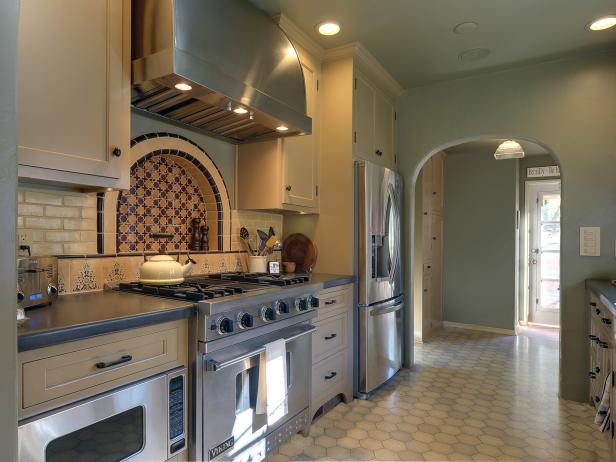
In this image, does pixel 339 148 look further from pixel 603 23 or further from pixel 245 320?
pixel 603 23

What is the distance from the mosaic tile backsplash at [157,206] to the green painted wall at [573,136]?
8.07 feet

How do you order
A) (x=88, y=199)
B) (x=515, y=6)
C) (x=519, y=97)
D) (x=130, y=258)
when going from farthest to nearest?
(x=519, y=97) < (x=515, y=6) < (x=130, y=258) < (x=88, y=199)

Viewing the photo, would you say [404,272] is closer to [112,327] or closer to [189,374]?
[189,374]

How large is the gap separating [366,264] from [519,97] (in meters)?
1.88

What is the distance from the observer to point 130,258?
6.92 ft

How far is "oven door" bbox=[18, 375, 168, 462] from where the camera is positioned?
115 cm

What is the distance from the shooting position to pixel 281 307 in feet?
6.81

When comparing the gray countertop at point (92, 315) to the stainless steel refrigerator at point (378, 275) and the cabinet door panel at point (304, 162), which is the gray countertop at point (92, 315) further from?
the stainless steel refrigerator at point (378, 275)

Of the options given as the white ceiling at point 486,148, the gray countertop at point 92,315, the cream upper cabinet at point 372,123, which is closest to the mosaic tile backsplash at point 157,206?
the gray countertop at point 92,315

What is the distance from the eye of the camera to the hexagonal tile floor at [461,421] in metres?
2.16

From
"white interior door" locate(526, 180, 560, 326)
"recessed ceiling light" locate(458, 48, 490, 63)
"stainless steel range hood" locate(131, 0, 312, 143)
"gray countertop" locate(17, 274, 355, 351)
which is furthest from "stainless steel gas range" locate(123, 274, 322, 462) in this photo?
"white interior door" locate(526, 180, 560, 326)

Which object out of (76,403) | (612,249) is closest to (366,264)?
(612,249)

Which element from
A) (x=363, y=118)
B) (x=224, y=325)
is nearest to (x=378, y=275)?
(x=363, y=118)

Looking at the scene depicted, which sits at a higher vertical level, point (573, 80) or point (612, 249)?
point (573, 80)
